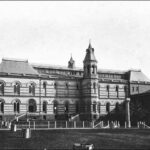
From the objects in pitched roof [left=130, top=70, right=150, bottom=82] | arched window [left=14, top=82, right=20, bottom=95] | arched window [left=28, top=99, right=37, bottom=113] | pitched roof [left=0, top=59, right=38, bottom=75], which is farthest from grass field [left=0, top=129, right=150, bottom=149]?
pitched roof [left=130, top=70, right=150, bottom=82]

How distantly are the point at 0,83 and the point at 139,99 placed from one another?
2879 cm

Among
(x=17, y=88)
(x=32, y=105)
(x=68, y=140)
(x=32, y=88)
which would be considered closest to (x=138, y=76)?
(x=32, y=88)

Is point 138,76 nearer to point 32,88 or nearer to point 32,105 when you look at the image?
point 32,88

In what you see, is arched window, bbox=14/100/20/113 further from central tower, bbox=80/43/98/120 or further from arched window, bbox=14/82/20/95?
central tower, bbox=80/43/98/120

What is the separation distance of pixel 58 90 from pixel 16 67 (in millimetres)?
9552

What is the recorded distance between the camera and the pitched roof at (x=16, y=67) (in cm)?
5622

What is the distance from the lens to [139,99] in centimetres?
6247

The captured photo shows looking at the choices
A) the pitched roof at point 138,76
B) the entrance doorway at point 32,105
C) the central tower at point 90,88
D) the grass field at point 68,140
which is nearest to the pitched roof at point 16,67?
the entrance doorway at point 32,105

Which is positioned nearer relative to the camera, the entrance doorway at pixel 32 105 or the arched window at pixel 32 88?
the entrance doorway at pixel 32 105

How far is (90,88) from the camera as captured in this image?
59594 millimetres

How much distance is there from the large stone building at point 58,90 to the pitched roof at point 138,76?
2392 millimetres

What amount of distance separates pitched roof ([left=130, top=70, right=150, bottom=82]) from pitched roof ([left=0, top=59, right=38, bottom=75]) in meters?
24.8

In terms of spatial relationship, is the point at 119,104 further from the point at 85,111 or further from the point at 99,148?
the point at 99,148

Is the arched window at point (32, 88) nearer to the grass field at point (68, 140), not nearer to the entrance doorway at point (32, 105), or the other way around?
the entrance doorway at point (32, 105)
